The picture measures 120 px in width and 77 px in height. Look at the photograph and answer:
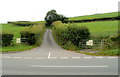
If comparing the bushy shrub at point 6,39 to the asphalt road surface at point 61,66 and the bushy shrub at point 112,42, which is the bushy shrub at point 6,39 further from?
the bushy shrub at point 112,42

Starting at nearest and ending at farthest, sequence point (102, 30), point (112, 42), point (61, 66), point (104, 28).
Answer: point (61, 66) < point (112, 42) < point (102, 30) < point (104, 28)

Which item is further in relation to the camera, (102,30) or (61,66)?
(102,30)

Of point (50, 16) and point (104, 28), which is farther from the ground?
point (50, 16)

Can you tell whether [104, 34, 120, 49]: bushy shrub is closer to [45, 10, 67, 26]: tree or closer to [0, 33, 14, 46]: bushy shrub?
[0, 33, 14, 46]: bushy shrub

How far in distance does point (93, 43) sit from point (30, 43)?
9885 millimetres

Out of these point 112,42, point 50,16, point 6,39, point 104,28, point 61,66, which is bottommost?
point 61,66

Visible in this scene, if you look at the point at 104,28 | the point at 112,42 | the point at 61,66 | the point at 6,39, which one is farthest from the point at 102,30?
the point at 61,66

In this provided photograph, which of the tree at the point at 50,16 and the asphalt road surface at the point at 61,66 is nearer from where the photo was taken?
→ the asphalt road surface at the point at 61,66

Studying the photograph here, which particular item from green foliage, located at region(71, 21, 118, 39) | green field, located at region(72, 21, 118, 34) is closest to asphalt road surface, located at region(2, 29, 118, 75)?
green foliage, located at region(71, 21, 118, 39)

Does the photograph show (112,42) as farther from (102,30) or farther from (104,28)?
(104,28)

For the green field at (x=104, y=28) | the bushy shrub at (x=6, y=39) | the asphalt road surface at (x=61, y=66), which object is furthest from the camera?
the green field at (x=104, y=28)

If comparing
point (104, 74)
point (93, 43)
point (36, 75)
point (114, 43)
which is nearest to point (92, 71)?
point (104, 74)

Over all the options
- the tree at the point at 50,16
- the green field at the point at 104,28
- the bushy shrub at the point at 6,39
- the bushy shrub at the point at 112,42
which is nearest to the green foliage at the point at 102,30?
the green field at the point at 104,28

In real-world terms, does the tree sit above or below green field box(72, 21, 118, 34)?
above
